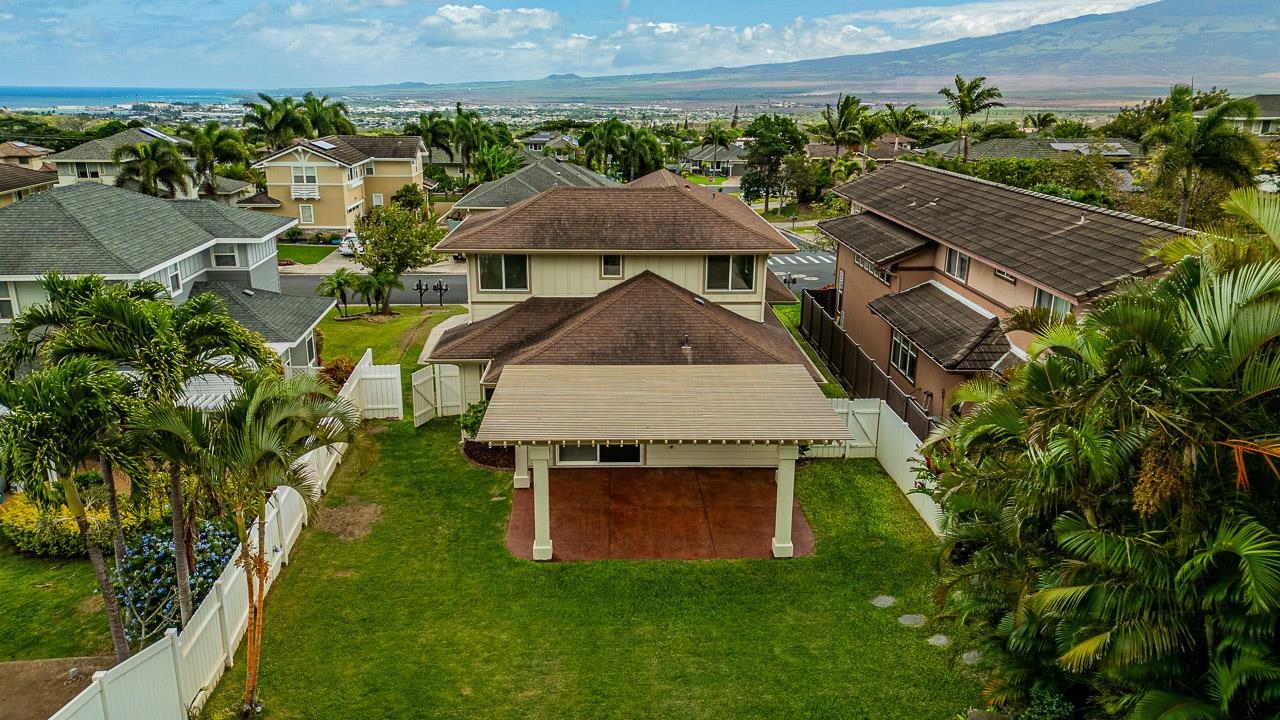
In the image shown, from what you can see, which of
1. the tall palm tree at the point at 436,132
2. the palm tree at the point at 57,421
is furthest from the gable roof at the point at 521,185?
the palm tree at the point at 57,421

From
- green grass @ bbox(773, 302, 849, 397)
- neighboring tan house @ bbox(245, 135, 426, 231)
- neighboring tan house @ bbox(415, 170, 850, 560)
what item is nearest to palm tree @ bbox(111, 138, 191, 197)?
neighboring tan house @ bbox(245, 135, 426, 231)

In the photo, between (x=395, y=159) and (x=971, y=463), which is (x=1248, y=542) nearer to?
(x=971, y=463)

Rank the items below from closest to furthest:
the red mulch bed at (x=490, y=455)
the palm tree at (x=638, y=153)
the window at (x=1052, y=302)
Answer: the window at (x=1052, y=302) → the red mulch bed at (x=490, y=455) → the palm tree at (x=638, y=153)

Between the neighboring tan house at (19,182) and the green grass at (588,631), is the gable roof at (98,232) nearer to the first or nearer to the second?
the green grass at (588,631)

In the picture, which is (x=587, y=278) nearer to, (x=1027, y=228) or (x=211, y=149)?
(x=1027, y=228)

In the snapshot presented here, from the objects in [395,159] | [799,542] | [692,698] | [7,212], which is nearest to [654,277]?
[799,542]

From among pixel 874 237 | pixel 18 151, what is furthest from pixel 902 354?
pixel 18 151
